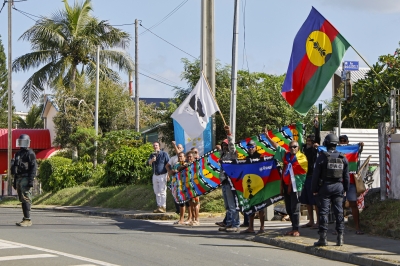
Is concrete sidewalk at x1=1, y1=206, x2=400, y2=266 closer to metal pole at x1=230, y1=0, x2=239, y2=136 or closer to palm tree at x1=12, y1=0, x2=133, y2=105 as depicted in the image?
metal pole at x1=230, y1=0, x2=239, y2=136

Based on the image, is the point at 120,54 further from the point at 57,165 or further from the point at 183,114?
the point at 183,114

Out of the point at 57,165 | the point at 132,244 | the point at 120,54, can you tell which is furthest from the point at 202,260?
the point at 120,54

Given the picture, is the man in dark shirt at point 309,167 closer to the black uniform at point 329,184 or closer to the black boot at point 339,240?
the black uniform at point 329,184

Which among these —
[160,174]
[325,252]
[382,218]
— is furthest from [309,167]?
[160,174]

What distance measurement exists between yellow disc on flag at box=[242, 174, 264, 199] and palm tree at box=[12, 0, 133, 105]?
1177 inches

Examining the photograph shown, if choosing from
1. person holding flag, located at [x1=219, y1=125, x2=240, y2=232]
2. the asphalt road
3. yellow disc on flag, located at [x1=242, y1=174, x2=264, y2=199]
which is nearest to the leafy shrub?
the asphalt road

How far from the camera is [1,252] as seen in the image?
10.6 metres

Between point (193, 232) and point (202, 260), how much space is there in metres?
4.12

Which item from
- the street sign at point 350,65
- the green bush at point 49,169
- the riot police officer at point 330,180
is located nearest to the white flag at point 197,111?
the riot police officer at point 330,180

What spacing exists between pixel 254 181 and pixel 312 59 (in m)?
2.84

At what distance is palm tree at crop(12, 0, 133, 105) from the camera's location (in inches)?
1695

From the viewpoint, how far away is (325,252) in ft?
36.5

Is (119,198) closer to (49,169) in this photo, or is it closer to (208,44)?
(208,44)

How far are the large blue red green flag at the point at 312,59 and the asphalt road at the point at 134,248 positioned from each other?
331cm
